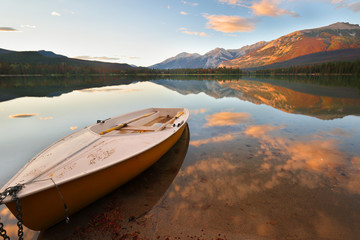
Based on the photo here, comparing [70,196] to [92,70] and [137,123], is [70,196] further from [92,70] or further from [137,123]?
[92,70]

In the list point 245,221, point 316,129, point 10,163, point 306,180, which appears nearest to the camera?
point 245,221

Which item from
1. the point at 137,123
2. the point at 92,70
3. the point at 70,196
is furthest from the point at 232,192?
the point at 92,70

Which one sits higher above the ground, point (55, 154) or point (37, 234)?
point (55, 154)

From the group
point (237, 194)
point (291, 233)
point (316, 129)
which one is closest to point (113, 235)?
point (237, 194)

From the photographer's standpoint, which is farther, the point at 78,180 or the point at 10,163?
the point at 10,163

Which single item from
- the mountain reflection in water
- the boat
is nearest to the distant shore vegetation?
the mountain reflection in water

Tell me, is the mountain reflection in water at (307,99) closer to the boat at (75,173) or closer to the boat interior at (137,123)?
the boat interior at (137,123)

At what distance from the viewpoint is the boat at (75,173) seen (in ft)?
12.6

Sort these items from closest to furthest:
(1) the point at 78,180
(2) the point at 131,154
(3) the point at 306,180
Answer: (1) the point at 78,180, (2) the point at 131,154, (3) the point at 306,180

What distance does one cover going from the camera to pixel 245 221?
15.5 ft

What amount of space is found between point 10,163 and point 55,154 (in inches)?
187

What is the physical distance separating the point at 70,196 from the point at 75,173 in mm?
562

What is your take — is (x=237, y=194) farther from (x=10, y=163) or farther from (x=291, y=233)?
(x=10, y=163)

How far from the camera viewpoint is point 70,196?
169 inches
